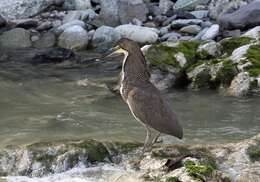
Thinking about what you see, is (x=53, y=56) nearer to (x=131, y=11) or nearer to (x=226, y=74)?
(x=131, y=11)

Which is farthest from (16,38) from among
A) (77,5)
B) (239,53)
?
(239,53)

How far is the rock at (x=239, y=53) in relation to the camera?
12559mm

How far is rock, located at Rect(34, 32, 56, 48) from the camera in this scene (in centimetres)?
1802

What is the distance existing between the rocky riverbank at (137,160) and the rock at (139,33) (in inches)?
414

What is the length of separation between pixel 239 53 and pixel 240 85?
987mm

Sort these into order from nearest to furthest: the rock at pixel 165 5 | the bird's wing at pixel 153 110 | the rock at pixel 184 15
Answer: the bird's wing at pixel 153 110, the rock at pixel 184 15, the rock at pixel 165 5

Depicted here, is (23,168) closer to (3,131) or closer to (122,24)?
(3,131)

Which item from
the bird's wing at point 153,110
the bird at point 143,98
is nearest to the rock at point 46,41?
the bird at point 143,98

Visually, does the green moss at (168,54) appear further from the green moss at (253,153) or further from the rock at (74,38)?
the green moss at (253,153)

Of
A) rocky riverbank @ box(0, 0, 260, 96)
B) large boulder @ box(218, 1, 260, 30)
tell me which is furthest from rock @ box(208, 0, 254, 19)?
large boulder @ box(218, 1, 260, 30)

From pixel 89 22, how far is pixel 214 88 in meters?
7.90

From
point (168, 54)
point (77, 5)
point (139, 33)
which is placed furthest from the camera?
point (77, 5)

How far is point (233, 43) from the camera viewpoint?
13.8 m

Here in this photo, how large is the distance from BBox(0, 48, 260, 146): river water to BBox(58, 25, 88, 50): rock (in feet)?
9.67
